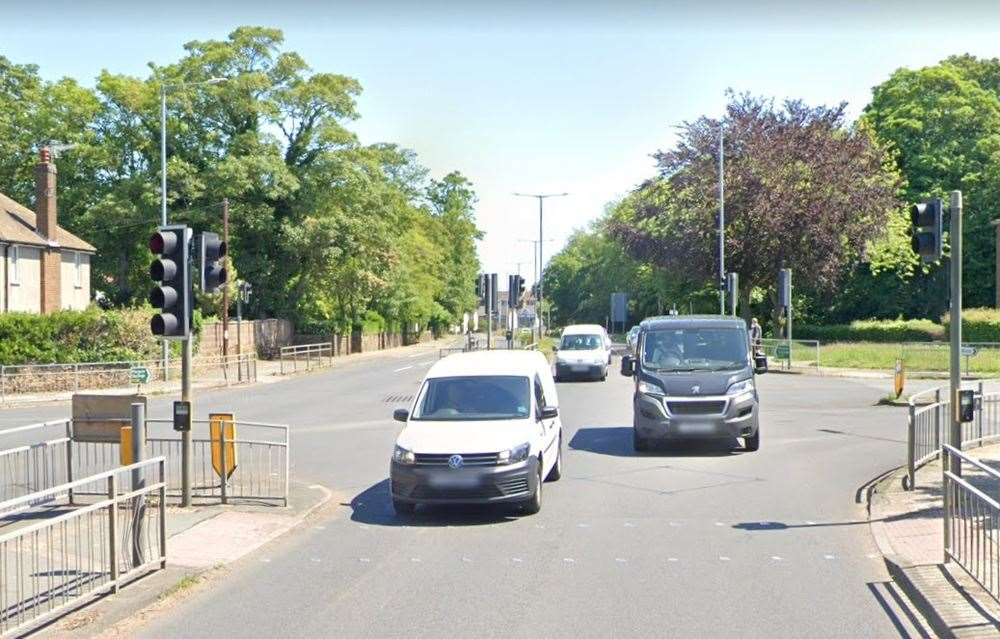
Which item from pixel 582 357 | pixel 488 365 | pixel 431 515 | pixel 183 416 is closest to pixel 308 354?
pixel 582 357

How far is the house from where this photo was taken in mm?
41969

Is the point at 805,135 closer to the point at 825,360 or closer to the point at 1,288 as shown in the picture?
the point at 825,360

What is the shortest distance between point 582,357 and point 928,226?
2310 cm

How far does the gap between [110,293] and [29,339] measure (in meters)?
20.5

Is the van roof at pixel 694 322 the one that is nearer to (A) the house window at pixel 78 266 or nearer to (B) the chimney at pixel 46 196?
(B) the chimney at pixel 46 196

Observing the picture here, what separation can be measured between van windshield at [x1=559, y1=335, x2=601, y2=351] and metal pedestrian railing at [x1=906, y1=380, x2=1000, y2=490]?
15.8m

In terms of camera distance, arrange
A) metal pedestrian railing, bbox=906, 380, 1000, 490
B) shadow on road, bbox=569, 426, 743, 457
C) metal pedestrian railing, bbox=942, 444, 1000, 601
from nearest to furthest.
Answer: metal pedestrian railing, bbox=942, 444, 1000, 601 → metal pedestrian railing, bbox=906, 380, 1000, 490 → shadow on road, bbox=569, 426, 743, 457

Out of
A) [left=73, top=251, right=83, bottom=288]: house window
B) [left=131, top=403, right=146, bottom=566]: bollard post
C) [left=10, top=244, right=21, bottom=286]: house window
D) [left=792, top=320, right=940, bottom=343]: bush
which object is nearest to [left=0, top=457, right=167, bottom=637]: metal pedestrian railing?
[left=131, top=403, right=146, bottom=566]: bollard post

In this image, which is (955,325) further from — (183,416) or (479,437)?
(183,416)

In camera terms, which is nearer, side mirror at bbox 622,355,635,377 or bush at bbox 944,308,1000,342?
side mirror at bbox 622,355,635,377

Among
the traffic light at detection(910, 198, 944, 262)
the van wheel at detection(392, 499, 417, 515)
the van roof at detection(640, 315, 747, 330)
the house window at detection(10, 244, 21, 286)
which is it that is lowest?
the van wheel at detection(392, 499, 417, 515)

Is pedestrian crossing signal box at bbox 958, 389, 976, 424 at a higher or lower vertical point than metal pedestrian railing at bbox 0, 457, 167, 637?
higher

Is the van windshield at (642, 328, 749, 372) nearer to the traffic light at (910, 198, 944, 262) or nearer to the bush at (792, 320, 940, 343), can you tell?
the traffic light at (910, 198, 944, 262)

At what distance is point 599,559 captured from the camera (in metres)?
9.79
